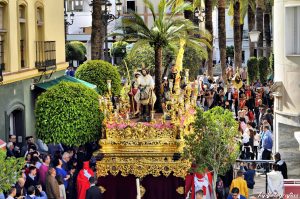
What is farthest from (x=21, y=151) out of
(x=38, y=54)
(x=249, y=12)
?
(x=249, y=12)

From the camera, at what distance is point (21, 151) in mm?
21453

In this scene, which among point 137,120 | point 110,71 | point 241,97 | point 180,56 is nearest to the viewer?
point 137,120

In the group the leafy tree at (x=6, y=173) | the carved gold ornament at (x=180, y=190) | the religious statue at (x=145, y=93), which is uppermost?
the religious statue at (x=145, y=93)

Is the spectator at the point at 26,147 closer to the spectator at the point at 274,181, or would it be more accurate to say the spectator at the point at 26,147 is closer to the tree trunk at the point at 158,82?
the tree trunk at the point at 158,82

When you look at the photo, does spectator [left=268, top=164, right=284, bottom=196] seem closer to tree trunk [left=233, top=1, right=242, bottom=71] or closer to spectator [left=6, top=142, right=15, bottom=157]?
spectator [left=6, top=142, right=15, bottom=157]

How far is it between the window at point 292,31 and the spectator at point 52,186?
8515 mm

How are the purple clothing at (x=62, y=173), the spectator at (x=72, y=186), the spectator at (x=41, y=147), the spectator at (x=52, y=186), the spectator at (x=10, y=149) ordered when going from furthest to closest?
the spectator at (x=41, y=147) → the spectator at (x=10, y=149) → the spectator at (x=72, y=186) → the purple clothing at (x=62, y=173) → the spectator at (x=52, y=186)

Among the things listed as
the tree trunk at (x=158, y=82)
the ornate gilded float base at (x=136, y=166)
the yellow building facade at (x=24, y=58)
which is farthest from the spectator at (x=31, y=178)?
the tree trunk at (x=158, y=82)

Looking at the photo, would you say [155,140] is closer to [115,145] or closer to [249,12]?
[115,145]

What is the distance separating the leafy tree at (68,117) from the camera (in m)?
22.4

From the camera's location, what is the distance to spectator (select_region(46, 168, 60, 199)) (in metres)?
18.4

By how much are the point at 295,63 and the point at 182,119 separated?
13.7 feet

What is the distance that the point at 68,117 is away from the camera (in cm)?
2248

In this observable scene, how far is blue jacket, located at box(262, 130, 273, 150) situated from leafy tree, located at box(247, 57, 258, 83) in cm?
2423
